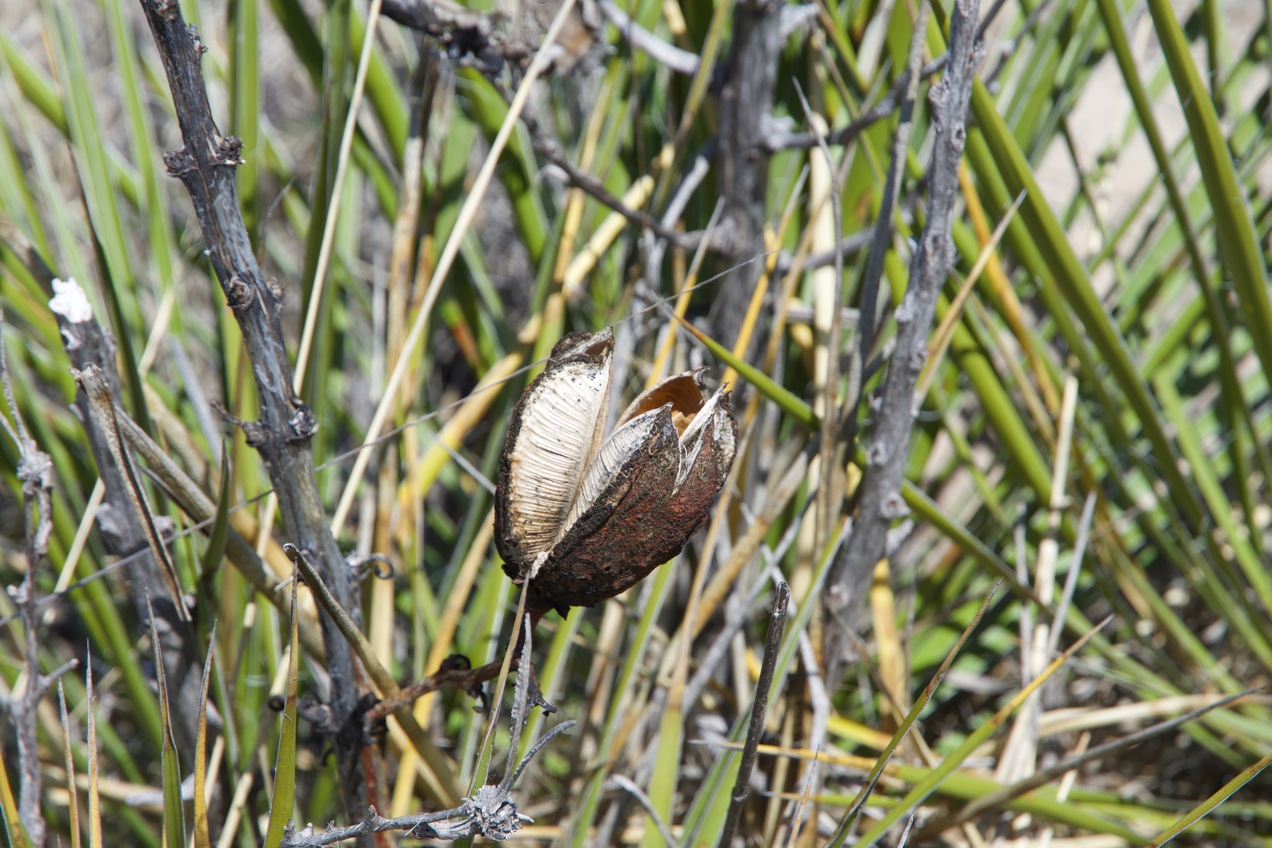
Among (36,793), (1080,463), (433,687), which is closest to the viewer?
(433,687)

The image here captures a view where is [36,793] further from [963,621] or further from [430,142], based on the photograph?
[963,621]

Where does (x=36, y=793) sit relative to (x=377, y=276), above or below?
below

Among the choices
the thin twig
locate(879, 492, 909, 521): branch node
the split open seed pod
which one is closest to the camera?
the split open seed pod

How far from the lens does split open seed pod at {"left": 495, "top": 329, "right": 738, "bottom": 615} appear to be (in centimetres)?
33

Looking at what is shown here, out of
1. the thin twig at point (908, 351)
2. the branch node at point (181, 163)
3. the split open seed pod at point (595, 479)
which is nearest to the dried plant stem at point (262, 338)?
the branch node at point (181, 163)

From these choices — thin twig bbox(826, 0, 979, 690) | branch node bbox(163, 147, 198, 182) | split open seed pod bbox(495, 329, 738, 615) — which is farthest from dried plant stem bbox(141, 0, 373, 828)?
thin twig bbox(826, 0, 979, 690)

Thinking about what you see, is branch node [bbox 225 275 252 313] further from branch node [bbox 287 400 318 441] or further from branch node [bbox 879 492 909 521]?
branch node [bbox 879 492 909 521]

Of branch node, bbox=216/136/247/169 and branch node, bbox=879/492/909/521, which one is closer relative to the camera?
branch node, bbox=216/136/247/169

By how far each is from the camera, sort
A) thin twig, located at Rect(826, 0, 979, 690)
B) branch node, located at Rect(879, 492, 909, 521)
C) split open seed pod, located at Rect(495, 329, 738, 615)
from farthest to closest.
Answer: branch node, located at Rect(879, 492, 909, 521)
thin twig, located at Rect(826, 0, 979, 690)
split open seed pod, located at Rect(495, 329, 738, 615)

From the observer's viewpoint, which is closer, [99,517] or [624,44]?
[99,517]

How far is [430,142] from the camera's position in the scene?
2.95ft

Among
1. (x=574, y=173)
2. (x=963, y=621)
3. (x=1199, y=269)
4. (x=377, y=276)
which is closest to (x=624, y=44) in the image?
(x=574, y=173)

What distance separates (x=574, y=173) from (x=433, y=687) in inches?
15.9

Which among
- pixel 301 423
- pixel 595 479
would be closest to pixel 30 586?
pixel 301 423
